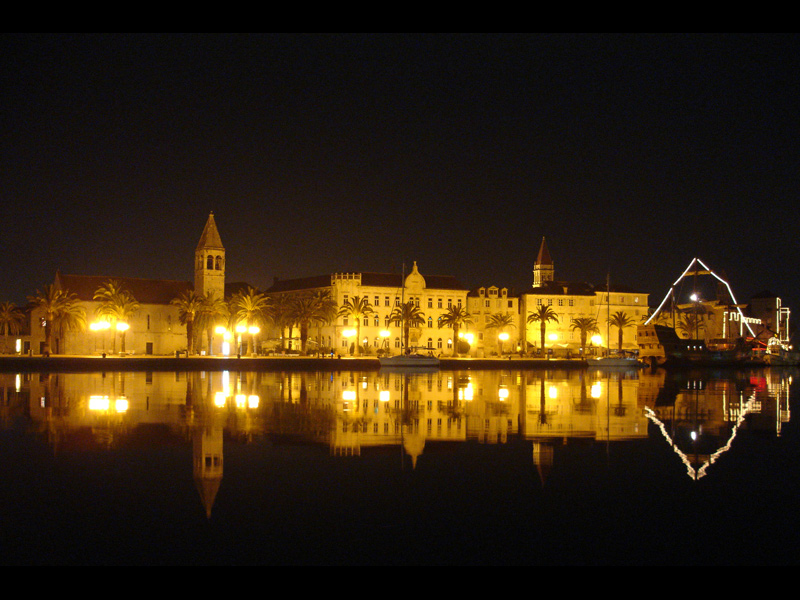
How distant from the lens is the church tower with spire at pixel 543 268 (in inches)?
5369

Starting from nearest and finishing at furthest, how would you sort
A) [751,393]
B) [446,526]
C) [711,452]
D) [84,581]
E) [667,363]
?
1. [84,581]
2. [446,526]
3. [711,452]
4. [751,393]
5. [667,363]

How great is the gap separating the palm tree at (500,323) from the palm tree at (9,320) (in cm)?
5587

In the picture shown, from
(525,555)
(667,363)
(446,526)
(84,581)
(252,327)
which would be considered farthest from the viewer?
(667,363)

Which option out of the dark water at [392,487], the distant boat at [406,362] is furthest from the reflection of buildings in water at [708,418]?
the distant boat at [406,362]

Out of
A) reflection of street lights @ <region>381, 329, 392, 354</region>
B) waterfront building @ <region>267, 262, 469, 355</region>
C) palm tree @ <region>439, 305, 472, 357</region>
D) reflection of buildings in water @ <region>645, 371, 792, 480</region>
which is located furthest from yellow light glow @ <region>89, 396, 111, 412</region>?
reflection of street lights @ <region>381, 329, 392, 354</region>

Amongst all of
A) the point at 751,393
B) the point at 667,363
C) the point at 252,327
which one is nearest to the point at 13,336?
the point at 252,327

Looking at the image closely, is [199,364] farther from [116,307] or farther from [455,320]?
[455,320]

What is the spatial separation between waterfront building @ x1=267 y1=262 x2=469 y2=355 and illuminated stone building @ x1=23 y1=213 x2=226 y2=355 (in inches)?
490

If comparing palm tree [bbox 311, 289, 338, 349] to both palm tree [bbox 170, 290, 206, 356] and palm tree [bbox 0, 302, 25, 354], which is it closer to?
palm tree [bbox 170, 290, 206, 356]

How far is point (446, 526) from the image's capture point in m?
12.0

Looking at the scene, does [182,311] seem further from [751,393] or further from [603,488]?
[603,488]

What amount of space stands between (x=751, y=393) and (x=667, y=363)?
2048 inches

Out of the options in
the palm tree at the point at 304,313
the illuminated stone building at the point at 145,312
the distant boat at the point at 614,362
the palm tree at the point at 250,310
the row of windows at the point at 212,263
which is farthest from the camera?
the row of windows at the point at 212,263

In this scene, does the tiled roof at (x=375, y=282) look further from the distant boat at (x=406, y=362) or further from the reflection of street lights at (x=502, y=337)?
the distant boat at (x=406, y=362)
